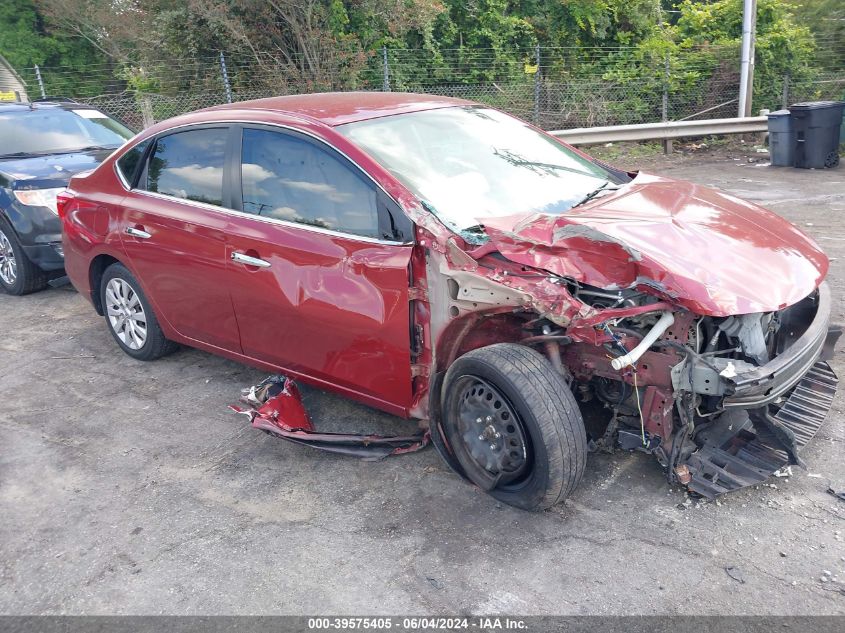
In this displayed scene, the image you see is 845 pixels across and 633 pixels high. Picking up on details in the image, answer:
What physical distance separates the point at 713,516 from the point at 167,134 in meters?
3.96

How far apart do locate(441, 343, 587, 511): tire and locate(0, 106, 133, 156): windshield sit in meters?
6.14

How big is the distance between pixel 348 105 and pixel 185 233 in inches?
49.6

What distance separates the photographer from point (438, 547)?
3.21 metres

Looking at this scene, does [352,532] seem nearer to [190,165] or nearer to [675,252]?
[675,252]

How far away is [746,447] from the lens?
11.3ft

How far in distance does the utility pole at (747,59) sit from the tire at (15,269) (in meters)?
12.2

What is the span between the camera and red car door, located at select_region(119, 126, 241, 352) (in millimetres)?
4387

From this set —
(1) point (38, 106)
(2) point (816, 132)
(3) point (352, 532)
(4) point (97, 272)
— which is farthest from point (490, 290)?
(2) point (816, 132)

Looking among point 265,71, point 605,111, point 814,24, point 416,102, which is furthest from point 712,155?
point 416,102

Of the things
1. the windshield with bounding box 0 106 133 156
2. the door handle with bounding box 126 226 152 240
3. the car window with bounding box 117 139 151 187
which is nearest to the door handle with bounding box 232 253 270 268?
the door handle with bounding box 126 226 152 240

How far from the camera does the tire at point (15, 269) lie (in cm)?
701

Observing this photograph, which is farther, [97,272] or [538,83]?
[538,83]

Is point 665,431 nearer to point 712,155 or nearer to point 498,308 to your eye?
point 498,308

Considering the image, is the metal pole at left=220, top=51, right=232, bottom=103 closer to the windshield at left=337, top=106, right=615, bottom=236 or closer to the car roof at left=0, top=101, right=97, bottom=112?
the car roof at left=0, top=101, right=97, bottom=112
